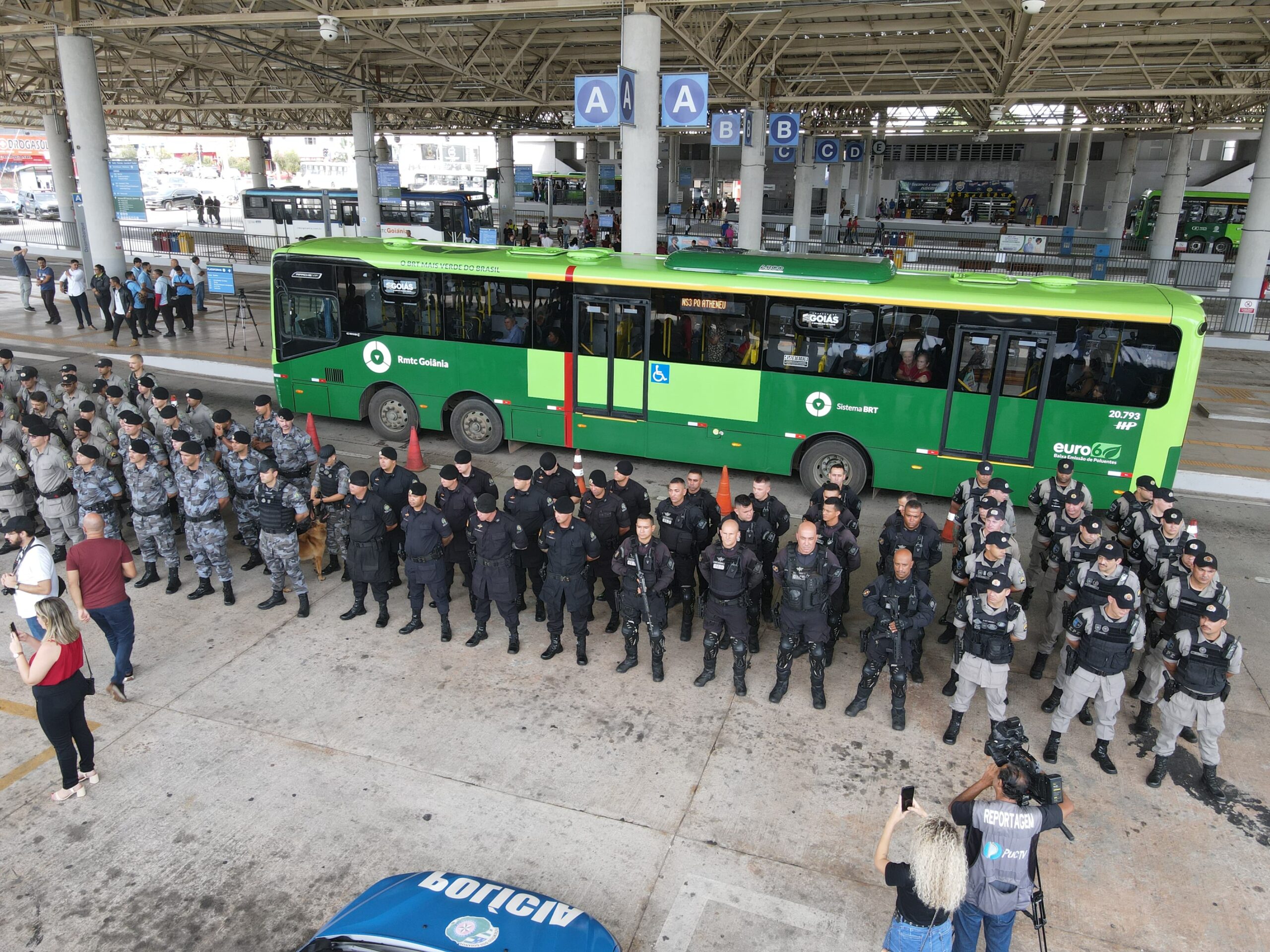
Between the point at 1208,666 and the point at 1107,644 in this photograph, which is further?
the point at 1107,644

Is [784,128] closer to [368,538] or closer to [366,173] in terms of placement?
[366,173]

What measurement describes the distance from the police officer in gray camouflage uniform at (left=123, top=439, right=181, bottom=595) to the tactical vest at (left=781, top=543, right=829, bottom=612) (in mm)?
6222

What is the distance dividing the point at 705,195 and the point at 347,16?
54.5 m

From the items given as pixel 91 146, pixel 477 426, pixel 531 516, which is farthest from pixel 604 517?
pixel 91 146

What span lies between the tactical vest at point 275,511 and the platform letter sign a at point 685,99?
355 inches

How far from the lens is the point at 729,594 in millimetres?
7035

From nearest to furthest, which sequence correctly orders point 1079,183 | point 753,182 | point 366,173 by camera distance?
1. point 753,182
2. point 366,173
3. point 1079,183

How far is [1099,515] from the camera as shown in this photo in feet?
31.0

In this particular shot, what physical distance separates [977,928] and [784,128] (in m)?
21.6

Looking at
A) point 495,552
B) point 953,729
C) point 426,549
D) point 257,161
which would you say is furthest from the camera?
point 257,161

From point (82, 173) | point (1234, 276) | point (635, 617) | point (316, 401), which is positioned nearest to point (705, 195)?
point (1234, 276)

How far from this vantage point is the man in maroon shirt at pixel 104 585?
21.6 feet

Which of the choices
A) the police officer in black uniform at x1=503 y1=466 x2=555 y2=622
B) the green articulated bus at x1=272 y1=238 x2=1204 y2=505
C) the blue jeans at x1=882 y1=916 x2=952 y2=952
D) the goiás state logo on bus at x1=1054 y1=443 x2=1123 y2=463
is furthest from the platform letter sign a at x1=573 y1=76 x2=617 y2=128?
the blue jeans at x1=882 y1=916 x2=952 y2=952

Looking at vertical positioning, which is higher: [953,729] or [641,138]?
[641,138]
